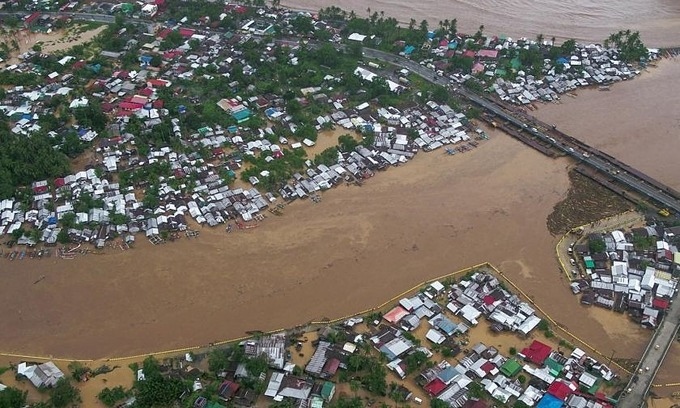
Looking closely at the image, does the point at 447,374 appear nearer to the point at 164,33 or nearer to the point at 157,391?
the point at 157,391

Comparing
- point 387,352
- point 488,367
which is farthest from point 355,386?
point 488,367

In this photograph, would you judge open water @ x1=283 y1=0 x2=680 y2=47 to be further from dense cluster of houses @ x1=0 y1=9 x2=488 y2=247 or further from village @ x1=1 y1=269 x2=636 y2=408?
village @ x1=1 y1=269 x2=636 y2=408

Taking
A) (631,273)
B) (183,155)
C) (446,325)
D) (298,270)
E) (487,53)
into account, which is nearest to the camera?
(446,325)

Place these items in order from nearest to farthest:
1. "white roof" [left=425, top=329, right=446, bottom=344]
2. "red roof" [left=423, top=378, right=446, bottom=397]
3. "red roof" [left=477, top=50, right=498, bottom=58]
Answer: "red roof" [left=423, top=378, right=446, bottom=397]
"white roof" [left=425, top=329, right=446, bottom=344]
"red roof" [left=477, top=50, right=498, bottom=58]

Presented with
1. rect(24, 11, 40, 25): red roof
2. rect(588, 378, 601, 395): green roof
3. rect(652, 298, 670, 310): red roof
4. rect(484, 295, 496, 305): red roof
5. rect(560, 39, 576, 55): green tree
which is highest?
rect(560, 39, 576, 55): green tree

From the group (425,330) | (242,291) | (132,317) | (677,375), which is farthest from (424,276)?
(132,317)

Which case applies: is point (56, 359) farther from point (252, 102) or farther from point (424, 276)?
point (252, 102)

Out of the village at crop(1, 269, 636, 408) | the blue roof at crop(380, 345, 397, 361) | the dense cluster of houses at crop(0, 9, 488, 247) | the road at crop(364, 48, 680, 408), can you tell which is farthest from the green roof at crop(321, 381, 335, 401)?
the road at crop(364, 48, 680, 408)

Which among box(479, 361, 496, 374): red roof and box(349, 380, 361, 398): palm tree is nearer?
box(349, 380, 361, 398): palm tree
